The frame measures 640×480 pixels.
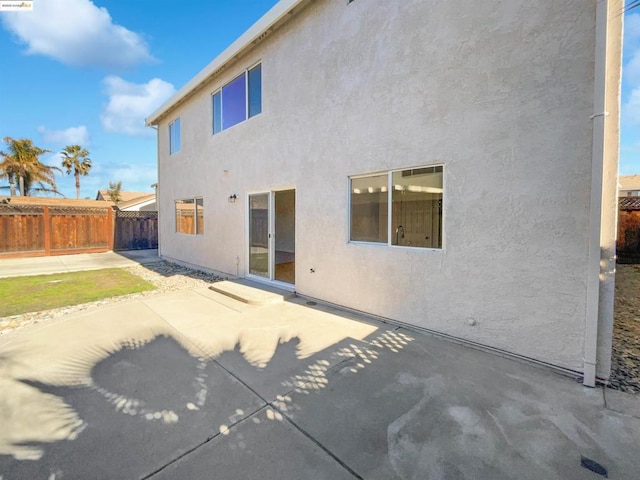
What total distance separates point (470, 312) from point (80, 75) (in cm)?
2020

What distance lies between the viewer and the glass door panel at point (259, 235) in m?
7.77

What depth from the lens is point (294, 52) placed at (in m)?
6.49

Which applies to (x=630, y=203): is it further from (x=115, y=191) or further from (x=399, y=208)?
(x=115, y=191)

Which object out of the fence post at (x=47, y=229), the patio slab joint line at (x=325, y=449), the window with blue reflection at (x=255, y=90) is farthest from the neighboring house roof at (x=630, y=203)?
the fence post at (x=47, y=229)

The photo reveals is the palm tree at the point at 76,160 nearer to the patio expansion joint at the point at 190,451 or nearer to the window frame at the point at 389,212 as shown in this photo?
the window frame at the point at 389,212

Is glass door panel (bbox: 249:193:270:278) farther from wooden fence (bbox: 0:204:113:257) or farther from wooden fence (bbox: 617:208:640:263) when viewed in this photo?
wooden fence (bbox: 617:208:640:263)

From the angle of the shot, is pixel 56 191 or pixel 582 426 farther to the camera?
pixel 56 191

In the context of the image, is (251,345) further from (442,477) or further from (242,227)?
(242,227)

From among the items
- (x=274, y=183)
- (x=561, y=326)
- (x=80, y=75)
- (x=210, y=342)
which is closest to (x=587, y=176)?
(x=561, y=326)

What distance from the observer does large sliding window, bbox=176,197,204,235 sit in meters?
10.5

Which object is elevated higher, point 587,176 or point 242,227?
point 587,176

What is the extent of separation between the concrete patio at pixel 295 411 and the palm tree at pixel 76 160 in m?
40.3

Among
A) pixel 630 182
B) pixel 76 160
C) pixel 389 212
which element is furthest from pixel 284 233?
pixel 76 160

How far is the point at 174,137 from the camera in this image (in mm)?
12008
